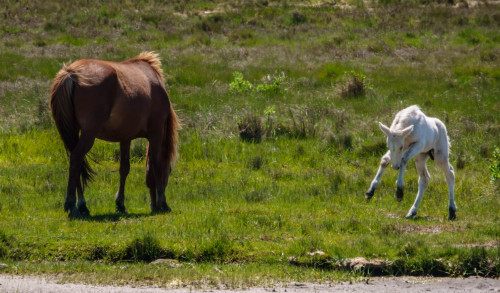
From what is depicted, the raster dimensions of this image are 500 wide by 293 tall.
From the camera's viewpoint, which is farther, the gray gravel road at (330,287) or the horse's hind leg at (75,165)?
the horse's hind leg at (75,165)

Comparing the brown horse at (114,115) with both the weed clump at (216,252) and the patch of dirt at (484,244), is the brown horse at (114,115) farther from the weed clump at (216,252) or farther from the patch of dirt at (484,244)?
the patch of dirt at (484,244)

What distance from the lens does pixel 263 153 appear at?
14562 mm

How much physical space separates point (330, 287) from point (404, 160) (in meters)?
3.25

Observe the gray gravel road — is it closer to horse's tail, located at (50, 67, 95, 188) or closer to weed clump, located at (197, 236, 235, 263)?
weed clump, located at (197, 236, 235, 263)

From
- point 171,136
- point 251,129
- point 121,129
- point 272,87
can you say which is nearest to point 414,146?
point 171,136

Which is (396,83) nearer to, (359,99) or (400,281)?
(359,99)

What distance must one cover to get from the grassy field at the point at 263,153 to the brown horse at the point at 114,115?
1.76ft

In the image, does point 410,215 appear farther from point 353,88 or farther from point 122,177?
point 353,88

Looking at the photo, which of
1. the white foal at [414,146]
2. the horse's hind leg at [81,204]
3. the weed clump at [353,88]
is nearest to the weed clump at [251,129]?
the weed clump at [353,88]

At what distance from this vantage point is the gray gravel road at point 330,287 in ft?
23.1

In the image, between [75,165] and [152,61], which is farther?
[152,61]

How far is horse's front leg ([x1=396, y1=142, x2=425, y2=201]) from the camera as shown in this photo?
9953mm

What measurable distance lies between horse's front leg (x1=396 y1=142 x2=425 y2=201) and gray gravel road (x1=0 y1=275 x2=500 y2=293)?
2319mm

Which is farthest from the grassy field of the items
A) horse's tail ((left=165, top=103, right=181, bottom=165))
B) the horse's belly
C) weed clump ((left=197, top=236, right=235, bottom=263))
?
the horse's belly
